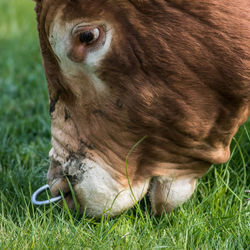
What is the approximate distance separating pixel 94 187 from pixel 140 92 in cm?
40

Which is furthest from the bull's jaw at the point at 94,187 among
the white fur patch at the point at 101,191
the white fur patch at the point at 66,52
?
the white fur patch at the point at 66,52

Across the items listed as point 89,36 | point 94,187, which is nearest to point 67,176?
point 94,187

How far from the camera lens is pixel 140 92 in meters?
1.73

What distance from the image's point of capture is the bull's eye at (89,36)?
1.72 metres

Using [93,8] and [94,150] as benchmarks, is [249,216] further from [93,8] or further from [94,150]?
[93,8]

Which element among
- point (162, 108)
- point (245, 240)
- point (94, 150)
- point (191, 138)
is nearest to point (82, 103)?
point (94, 150)

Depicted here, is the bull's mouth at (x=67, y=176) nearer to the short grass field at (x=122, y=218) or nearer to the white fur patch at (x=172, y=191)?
the short grass field at (x=122, y=218)

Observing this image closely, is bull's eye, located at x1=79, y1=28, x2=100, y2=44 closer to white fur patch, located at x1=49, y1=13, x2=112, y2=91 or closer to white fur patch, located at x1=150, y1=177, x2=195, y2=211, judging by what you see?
white fur patch, located at x1=49, y1=13, x2=112, y2=91

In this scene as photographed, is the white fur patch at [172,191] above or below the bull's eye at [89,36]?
below

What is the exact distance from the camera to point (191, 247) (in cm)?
181

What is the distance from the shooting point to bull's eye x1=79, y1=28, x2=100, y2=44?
1.72m

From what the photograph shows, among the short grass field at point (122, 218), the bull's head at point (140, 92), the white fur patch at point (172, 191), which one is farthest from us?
the white fur patch at point (172, 191)

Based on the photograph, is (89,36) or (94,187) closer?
(89,36)

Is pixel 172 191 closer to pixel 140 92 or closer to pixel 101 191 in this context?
pixel 101 191
